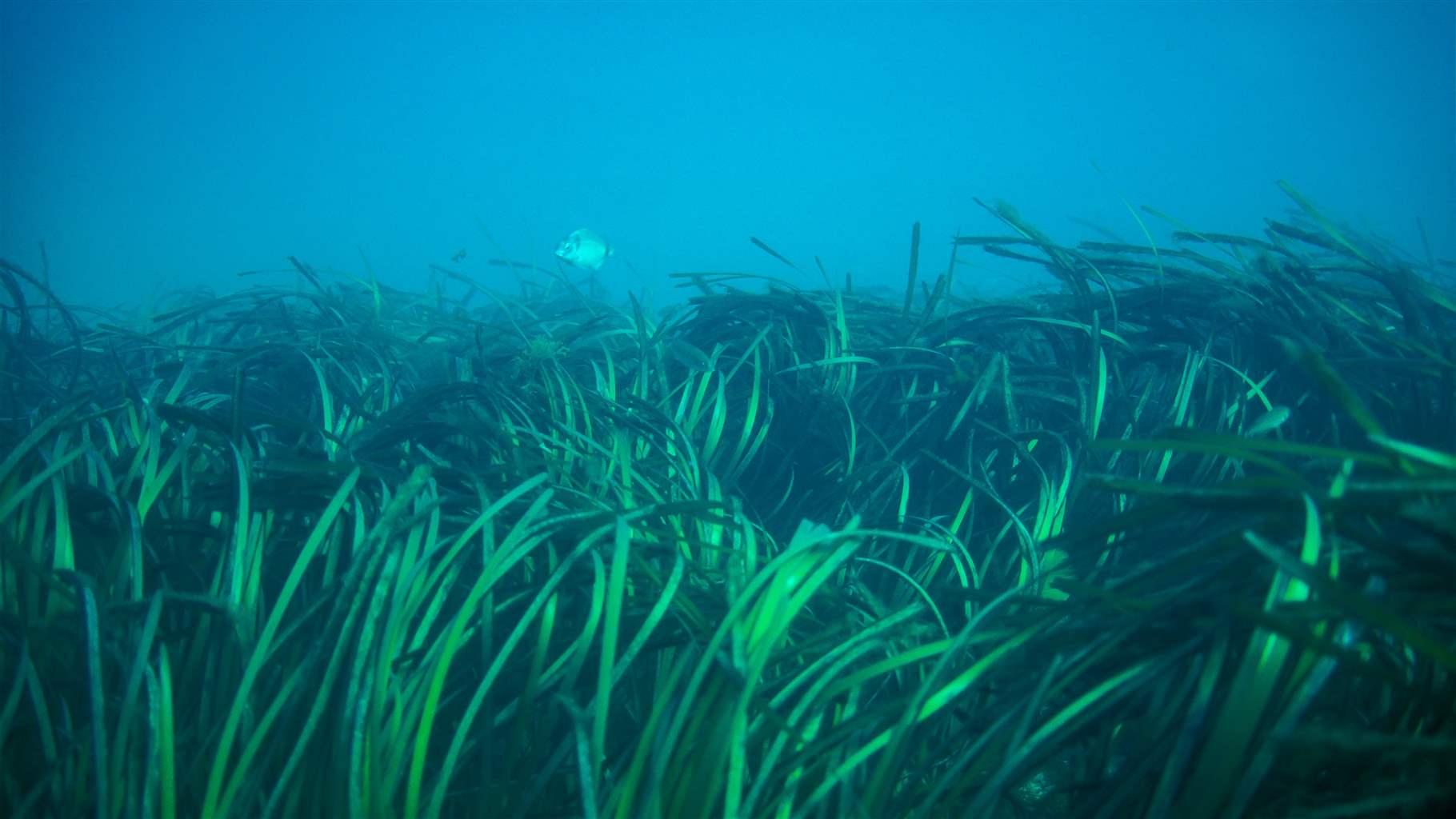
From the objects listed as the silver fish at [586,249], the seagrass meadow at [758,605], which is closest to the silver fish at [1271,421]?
the seagrass meadow at [758,605]

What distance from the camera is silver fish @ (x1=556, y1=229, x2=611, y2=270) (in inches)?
270

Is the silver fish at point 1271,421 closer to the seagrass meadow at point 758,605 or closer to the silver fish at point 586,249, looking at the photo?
the seagrass meadow at point 758,605

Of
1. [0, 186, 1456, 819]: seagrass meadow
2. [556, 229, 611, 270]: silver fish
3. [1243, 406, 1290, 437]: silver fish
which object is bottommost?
[0, 186, 1456, 819]: seagrass meadow

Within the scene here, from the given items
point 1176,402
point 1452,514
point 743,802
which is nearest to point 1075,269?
point 1176,402

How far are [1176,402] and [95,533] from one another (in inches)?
105

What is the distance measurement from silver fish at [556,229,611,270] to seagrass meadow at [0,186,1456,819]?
5.31 metres

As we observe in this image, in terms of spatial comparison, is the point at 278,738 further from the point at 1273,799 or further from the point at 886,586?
the point at 1273,799

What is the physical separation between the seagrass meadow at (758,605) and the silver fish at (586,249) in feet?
17.4

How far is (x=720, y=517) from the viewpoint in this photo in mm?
1174

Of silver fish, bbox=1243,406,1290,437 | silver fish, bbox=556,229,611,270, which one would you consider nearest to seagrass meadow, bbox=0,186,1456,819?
silver fish, bbox=1243,406,1290,437

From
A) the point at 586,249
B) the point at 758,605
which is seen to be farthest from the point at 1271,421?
the point at 586,249

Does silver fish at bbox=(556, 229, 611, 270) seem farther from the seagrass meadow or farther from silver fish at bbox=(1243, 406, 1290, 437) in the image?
silver fish at bbox=(1243, 406, 1290, 437)

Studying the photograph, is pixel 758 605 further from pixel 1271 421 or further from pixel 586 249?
pixel 586 249

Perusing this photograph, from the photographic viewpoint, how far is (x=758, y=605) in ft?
3.05
